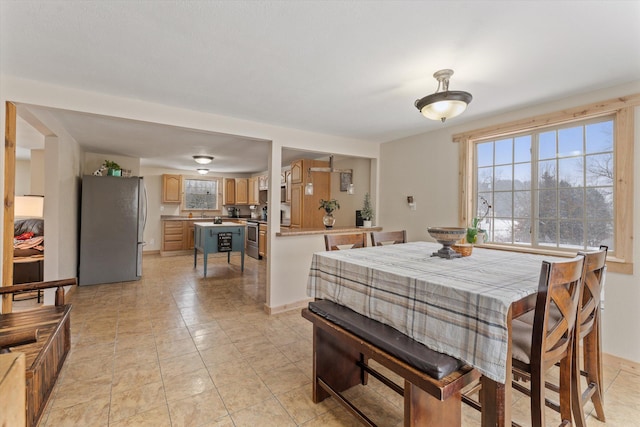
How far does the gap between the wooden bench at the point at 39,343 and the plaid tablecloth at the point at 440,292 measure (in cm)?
138

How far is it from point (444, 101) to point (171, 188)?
6.90 meters

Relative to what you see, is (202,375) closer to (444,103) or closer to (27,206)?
(444,103)

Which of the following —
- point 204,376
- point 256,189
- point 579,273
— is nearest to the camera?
point 579,273

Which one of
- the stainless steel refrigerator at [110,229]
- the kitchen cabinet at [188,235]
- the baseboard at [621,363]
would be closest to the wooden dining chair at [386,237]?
the baseboard at [621,363]

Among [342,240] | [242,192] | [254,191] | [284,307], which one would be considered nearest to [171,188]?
[242,192]

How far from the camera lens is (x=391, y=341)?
1303 mm

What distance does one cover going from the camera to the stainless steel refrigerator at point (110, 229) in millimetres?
4301

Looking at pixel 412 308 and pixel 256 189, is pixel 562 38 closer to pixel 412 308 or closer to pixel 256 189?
pixel 412 308

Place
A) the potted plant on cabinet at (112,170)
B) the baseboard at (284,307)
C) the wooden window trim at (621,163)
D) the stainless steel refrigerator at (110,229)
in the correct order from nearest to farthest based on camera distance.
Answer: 1. the wooden window trim at (621,163)
2. the baseboard at (284,307)
3. the stainless steel refrigerator at (110,229)
4. the potted plant on cabinet at (112,170)

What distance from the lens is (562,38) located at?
1.62m

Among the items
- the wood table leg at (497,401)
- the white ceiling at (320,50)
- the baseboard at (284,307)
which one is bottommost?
the baseboard at (284,307)

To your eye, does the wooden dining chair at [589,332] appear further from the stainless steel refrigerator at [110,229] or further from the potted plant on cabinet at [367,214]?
the stainless steel refrigerator at [110,229]

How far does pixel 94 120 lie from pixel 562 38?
14.1ft

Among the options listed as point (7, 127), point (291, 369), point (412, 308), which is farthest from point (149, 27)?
point (291, 369)
